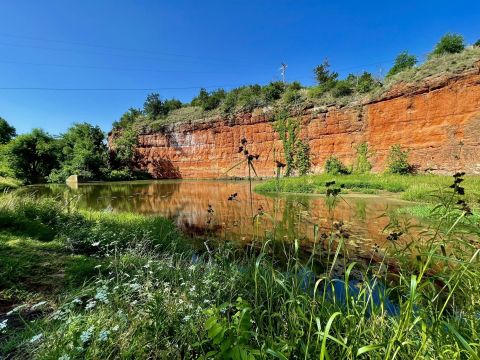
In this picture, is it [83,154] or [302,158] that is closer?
[302,158]

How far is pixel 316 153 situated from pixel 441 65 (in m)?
12.3

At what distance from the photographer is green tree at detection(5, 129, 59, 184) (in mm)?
32438

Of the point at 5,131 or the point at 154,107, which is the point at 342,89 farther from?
the point at 5,131

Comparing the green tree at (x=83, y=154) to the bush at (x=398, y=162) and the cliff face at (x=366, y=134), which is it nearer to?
the cliff face at (x=366, y=134)

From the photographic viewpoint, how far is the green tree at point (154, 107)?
4262cm

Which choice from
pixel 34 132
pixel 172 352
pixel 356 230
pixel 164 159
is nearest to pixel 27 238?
pixel 172 352

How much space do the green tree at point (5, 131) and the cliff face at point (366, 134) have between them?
2711 cm

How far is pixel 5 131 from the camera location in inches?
1794

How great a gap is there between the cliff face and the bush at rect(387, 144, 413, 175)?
57 cm

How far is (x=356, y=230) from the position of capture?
7527 millimetres

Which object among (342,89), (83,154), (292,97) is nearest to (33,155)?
(83,154)

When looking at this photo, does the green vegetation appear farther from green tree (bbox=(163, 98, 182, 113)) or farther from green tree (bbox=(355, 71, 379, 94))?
green tree (bbox=(163, 98, 182, 113))

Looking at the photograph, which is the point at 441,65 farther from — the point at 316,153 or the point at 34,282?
the point at 34,282

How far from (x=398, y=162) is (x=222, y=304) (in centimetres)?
2341
